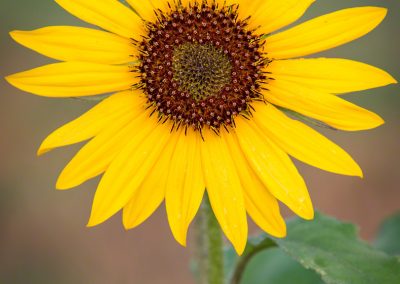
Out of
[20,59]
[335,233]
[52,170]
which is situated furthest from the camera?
[20,59]

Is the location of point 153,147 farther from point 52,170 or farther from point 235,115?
point 52,170

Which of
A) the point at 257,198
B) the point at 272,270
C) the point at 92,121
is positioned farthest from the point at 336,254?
the point at 92,121

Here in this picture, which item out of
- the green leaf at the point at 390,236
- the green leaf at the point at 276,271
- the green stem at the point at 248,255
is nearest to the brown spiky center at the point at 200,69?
the green stem at the point at 248,255

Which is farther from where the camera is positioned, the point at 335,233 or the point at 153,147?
the point at 335,233

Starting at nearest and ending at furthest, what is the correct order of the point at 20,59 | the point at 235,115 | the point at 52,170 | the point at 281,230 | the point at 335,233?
the point at 281,230, the point at 235,115, the point at 335,233, the point at 52,170, the point at 20,59

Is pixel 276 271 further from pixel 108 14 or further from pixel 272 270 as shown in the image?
pixel 108 14

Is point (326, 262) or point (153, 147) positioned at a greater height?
point (153, 147)

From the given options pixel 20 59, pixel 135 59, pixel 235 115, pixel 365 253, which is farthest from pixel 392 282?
pixel 20 59
